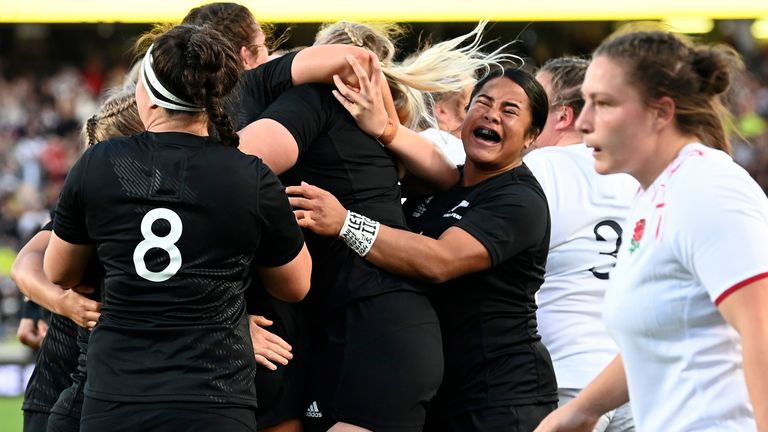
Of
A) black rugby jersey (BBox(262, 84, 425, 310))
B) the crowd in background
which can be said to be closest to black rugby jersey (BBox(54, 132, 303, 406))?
black rugby jersey (BBox(262, 84, 425, 310))

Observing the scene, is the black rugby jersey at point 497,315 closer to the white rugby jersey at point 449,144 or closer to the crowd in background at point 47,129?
the white rugby jersey at point 449,144

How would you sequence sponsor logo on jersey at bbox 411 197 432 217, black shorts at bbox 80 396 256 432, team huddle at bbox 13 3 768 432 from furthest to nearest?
sponsor logo on jersey at bbox 411 197 432 217 → black shorts at bbox 80 396 256 432 → team huddle at bbox 13 3 768 432

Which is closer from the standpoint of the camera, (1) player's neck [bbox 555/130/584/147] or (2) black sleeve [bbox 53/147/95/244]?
(2) black sleeve [bbox 53/147/95/244]

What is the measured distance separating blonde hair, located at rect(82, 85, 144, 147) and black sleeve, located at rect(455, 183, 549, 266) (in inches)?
42.5

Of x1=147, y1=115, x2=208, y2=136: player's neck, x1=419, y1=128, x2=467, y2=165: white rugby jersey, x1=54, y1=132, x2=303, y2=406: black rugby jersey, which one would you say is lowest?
x1=54, y1=132, x2=303, y2=406: black rugby jersey

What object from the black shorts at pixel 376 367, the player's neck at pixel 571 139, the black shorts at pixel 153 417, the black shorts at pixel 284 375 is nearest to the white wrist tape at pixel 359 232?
the black shorts at pixel 376 367


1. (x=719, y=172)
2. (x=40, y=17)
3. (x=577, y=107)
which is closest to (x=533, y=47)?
(x=40, y=17)

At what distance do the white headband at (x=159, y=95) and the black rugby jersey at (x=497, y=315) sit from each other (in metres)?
1.11

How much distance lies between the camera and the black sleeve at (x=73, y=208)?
9.36 feet

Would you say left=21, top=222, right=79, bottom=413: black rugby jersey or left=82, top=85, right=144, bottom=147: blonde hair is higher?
left=82, top=85, right=144, bottom=147: blonde hair

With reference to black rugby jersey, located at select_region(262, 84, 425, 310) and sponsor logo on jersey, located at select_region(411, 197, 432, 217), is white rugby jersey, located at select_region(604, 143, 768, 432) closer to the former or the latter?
black rugby jersey, located at select_region(262, 84, 425, 310)

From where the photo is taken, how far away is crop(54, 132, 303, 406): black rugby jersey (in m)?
2.81

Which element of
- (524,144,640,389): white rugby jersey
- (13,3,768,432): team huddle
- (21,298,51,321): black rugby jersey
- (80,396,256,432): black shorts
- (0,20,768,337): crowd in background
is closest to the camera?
(13,3,768,432): team huddle

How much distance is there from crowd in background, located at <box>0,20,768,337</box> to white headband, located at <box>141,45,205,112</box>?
1192 centimetres
